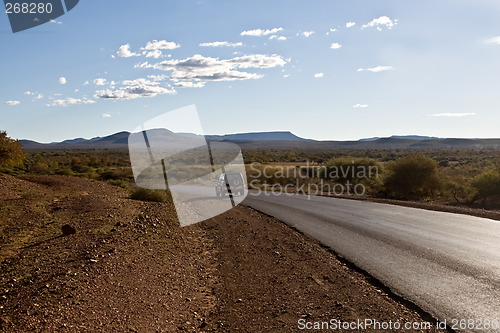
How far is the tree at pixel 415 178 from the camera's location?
2730 cm

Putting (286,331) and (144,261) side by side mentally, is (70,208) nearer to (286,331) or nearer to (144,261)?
(144,261)

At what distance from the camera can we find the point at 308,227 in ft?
47.3

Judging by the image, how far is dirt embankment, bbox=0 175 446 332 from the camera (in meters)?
6.26

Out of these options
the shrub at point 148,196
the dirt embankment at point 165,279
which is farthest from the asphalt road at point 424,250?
the shrub at point 148,196

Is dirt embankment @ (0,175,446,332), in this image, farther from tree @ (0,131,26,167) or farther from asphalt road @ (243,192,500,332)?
tree @ (0,131,26,167)

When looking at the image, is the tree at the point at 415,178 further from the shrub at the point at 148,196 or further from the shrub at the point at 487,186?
the shrub at the point at 148,196

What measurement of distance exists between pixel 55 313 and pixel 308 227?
968 cm

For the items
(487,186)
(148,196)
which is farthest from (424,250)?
(487,186)

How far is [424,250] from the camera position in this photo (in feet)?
34.1

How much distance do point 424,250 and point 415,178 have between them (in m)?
18.4

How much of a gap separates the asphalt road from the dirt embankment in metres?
0.63

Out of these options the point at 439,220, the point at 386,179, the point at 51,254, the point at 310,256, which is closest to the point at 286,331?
the point at 310,256

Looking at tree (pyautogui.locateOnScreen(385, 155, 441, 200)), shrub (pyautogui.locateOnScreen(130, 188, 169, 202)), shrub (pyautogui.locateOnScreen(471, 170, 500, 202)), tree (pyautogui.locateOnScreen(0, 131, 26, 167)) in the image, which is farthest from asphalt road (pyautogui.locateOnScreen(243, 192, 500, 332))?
tree (pyautogui.locateOnScreen(0, 131, 26, 167))

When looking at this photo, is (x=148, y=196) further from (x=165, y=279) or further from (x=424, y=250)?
(x=424, y=250)
